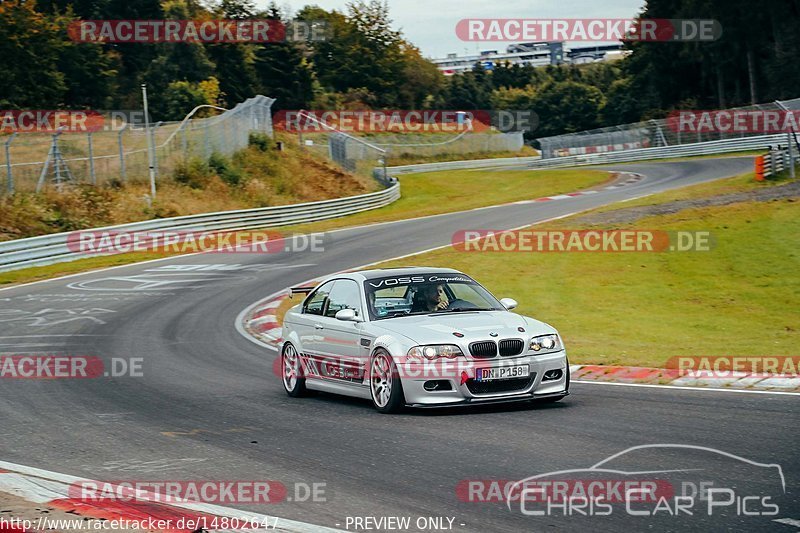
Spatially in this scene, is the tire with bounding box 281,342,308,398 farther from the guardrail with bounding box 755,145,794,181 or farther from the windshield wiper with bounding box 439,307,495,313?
the guardrail with bounding box 755,145,794,181

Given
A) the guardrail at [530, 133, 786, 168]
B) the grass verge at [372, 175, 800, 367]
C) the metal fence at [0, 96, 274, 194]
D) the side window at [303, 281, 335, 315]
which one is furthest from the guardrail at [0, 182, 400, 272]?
the guardrail at [530, 133, 786, 168]

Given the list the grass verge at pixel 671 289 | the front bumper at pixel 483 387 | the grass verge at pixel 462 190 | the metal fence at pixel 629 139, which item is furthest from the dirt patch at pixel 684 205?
the metal fence at pixel 629 139

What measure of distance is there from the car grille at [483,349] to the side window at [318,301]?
106 inches

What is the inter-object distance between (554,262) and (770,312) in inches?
276

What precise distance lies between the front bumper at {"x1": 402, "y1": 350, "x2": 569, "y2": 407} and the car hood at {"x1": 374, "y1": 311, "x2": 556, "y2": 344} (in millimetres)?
277

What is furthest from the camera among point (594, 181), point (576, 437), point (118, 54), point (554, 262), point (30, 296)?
point (118, 54)

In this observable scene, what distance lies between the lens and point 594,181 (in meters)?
50.3

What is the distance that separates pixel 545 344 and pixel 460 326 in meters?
0.84

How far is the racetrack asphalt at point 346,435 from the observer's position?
20.8 ft

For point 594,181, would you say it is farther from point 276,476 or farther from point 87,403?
point 276,476

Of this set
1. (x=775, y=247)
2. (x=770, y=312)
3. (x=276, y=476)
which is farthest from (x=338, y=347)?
(x=775, y=247)

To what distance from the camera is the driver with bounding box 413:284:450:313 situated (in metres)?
10.9

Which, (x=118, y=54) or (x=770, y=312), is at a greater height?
(x=118, y=54)

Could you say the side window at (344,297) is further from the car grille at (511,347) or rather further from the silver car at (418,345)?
the car grille at (511,347)
